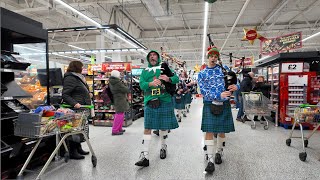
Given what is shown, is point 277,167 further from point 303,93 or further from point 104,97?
point 104,97

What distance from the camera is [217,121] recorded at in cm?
322

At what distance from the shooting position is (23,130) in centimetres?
267

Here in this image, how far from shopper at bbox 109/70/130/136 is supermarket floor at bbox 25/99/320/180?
608mm

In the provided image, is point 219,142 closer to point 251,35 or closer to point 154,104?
point 154,104

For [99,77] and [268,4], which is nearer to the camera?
[99,77]

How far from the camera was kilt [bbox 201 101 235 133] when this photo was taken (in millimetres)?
3209

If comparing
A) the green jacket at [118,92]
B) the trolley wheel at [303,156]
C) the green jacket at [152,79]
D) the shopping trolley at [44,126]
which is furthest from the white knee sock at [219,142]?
the green jacket at [118,92]

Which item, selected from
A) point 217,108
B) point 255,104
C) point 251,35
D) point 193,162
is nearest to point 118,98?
point 193,162

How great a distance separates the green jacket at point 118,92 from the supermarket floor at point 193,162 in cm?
92

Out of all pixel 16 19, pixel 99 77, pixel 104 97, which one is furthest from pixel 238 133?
pixel 16 19

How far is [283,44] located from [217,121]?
729 centimetres

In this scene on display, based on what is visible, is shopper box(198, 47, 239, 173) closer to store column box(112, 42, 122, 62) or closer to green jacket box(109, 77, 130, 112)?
green jacket box(109, 77, 130, 112)

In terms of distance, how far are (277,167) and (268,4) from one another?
10687 mm

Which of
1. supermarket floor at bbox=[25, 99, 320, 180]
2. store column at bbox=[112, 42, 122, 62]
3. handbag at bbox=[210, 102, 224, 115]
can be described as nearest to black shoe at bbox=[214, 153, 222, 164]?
supermarket floor at bbox=[25, 99, 320, 180]
